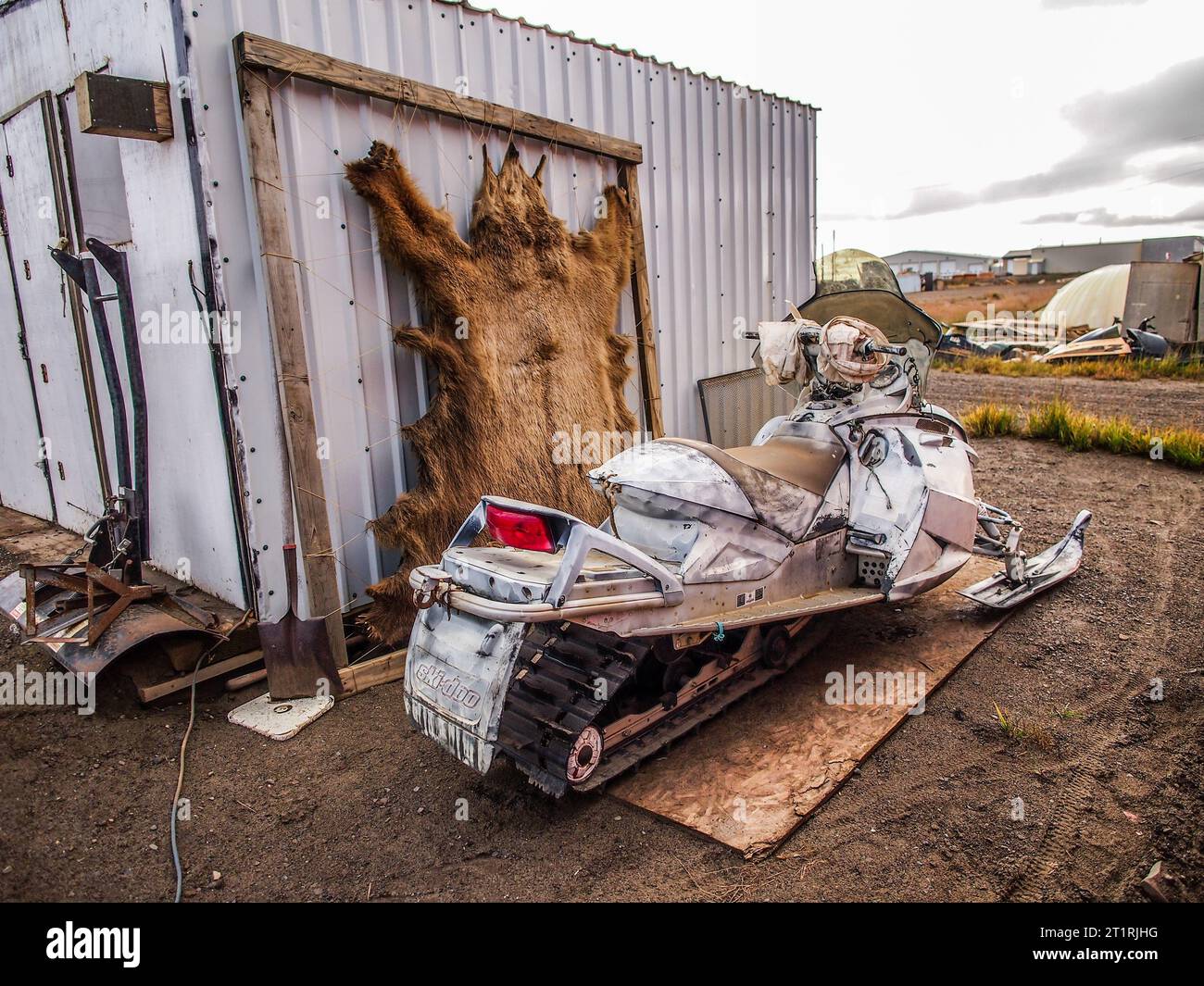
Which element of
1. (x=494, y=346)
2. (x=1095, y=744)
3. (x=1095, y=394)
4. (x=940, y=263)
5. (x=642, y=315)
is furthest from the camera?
(x=940, y=263)

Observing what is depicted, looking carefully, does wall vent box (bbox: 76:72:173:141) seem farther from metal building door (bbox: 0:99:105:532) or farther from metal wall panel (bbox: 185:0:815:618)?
metal building door (bbox: 0:99:105:532)

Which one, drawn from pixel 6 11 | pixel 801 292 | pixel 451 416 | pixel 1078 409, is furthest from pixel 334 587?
pixel 1078 409

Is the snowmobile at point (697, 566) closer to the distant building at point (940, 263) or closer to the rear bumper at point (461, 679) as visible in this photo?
the rear bumper at point (461, 679)

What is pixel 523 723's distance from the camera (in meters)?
3.03

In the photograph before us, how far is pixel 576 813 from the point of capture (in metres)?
3.11

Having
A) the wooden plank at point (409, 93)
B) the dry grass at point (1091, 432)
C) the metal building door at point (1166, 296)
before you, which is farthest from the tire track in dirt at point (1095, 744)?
the metal building door at point (1166, 296)

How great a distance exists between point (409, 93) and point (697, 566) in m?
3.15

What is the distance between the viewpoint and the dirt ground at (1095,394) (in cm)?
1061

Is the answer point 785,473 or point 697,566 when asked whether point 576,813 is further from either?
point 785,473

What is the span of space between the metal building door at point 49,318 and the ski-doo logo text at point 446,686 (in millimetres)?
4015

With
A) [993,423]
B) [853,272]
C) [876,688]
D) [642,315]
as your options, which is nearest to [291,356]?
[642,315]

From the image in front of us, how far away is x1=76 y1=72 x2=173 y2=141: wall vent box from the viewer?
3561mm

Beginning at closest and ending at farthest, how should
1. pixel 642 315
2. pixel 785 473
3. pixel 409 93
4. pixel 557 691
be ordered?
1. pixel 557 691
2. pixel 785 473
3. pixel 409 93
4. pixel 642 315
